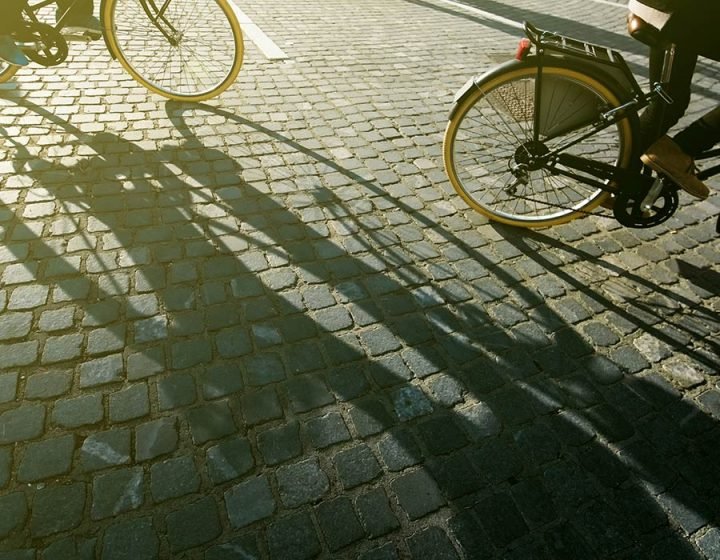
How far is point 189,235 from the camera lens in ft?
11.3

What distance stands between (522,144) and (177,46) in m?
3.75

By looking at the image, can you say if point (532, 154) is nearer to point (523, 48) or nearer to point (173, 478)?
point (523, 48)

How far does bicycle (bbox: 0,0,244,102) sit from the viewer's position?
167 inches

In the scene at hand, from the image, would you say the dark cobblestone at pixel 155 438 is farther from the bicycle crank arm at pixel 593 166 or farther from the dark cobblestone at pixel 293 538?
the bicycle crank arm at pixel 593 166

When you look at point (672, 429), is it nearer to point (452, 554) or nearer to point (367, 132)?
point (452, 554)

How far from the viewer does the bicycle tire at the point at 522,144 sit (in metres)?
3.13

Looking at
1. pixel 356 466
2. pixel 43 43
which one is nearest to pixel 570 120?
pixel 356 466

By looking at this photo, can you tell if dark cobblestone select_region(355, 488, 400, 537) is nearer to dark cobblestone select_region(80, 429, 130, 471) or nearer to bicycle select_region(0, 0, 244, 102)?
dark cobblestone select_region(80, 429, 130, 471)

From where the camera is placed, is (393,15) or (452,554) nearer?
(452,554)

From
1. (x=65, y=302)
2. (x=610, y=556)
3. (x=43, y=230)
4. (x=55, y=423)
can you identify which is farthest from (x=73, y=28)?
(x=610, y=556)

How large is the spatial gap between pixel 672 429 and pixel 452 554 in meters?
1.43

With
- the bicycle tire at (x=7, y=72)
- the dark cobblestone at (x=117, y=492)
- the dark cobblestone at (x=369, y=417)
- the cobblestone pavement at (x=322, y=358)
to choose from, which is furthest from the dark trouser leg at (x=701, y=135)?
the bicycle tire at (x=7, y=72)

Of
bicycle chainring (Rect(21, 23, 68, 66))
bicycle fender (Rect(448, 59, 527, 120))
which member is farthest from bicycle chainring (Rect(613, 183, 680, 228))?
bicycle chainring (Rect(21, 23, 68, 66))

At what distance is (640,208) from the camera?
338 cm
